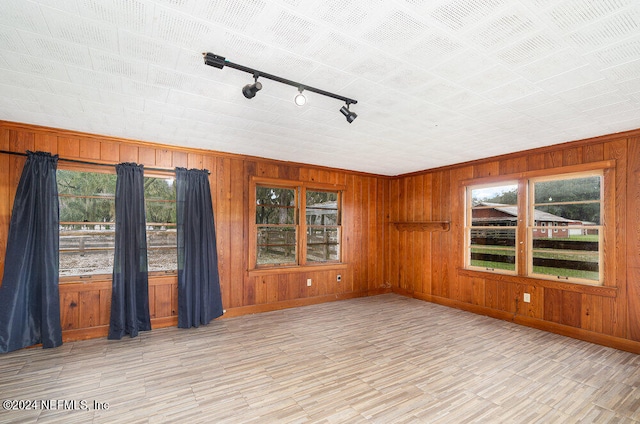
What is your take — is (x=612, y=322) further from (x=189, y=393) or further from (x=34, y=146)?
(x=34, y=146)

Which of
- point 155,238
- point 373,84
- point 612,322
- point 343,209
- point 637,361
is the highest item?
point 373,84

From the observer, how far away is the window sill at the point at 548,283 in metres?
3.77

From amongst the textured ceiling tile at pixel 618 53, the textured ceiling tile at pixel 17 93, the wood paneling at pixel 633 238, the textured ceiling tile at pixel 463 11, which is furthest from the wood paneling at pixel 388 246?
the textured ceiling tile at pixel 463 11

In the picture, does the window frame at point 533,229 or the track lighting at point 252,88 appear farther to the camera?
the window frame at point 533,229

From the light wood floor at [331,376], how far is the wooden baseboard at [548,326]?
0.45ft

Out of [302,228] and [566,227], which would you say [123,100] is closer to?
[302,228]

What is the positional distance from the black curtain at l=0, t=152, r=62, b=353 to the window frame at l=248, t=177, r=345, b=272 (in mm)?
→ 2513

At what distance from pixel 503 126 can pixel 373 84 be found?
1.98m

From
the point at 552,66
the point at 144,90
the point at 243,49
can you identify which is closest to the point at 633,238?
the point at 552,66

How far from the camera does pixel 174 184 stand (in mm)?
4496

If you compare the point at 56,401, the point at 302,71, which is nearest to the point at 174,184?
the point at 56,401

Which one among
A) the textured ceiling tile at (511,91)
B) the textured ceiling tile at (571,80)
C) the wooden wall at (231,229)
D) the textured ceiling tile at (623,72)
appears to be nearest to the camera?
the textured ceiling tile at (623,72)

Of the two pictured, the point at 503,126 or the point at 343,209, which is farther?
the point at 343,209

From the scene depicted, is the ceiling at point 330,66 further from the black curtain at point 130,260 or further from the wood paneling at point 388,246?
the black curtain at point 130,260
